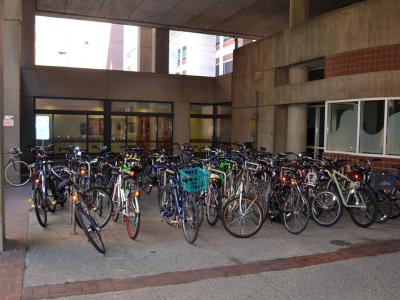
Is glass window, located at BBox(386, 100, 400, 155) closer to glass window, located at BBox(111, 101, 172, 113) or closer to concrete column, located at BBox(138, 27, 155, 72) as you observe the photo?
glass window, located at BBox(111, 101, 172, 113)

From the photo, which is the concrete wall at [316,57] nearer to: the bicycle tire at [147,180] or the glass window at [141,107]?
the glass window at [141,107]

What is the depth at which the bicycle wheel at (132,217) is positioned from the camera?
20.9ft

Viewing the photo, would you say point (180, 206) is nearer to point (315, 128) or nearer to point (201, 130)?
point (315, 128)

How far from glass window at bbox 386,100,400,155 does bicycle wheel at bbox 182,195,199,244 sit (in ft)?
20.7

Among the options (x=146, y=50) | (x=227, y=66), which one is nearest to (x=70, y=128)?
(x=146, y=50)

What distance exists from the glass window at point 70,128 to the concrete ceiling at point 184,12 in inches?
187

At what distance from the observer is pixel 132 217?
21.4 feet

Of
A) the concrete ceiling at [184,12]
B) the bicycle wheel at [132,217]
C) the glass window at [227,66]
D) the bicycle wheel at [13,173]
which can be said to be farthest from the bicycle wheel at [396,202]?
the glass window at [227,66]

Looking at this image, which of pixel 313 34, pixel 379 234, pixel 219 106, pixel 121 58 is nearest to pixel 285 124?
pixel 313 34

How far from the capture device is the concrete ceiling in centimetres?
1792

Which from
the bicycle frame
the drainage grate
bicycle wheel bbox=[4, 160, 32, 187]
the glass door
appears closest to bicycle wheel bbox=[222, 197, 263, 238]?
the drainage grate

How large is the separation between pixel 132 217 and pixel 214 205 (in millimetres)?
1462

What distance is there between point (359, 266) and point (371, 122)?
21.3 ft

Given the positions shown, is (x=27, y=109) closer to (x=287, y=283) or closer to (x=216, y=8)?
(x=216, y=8)
